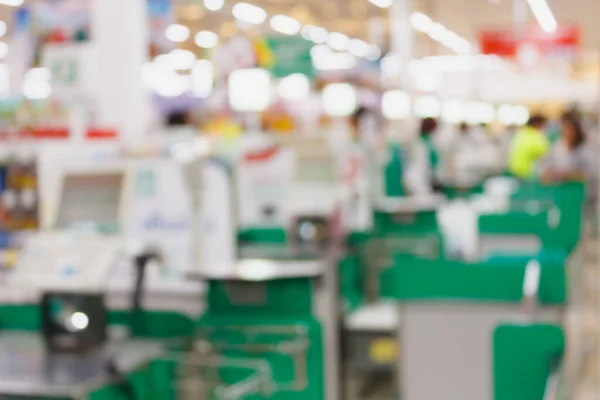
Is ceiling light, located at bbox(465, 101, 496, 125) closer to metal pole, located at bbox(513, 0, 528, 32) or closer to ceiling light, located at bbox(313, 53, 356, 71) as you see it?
ceiling light, located at bbox(313, 53, 356, 71)

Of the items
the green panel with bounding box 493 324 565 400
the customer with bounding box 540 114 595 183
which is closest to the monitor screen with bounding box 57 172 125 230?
the green panel with bounding box 493 324 565 400

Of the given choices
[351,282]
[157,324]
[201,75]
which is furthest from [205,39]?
[157,324]

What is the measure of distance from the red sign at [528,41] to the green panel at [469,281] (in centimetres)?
1384

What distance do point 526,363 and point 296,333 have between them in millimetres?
1868

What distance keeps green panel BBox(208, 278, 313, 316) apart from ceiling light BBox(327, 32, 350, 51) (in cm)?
1597

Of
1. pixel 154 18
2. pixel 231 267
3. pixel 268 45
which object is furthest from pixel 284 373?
pixel 268 45

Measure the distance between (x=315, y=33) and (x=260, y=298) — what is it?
1510 cm

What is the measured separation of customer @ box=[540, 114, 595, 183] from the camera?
992 centimetres

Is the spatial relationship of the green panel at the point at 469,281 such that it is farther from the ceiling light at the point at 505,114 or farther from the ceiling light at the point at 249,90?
the ceiling light at the point at 505,114

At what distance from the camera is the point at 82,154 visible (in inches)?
164

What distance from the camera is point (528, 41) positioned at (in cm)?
1647

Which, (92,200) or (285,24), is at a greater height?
(285,24)

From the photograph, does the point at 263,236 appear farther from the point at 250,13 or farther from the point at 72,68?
the point at 250,13

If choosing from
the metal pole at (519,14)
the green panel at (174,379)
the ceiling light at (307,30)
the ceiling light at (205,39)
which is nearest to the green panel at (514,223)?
the green panel at (174,379)
